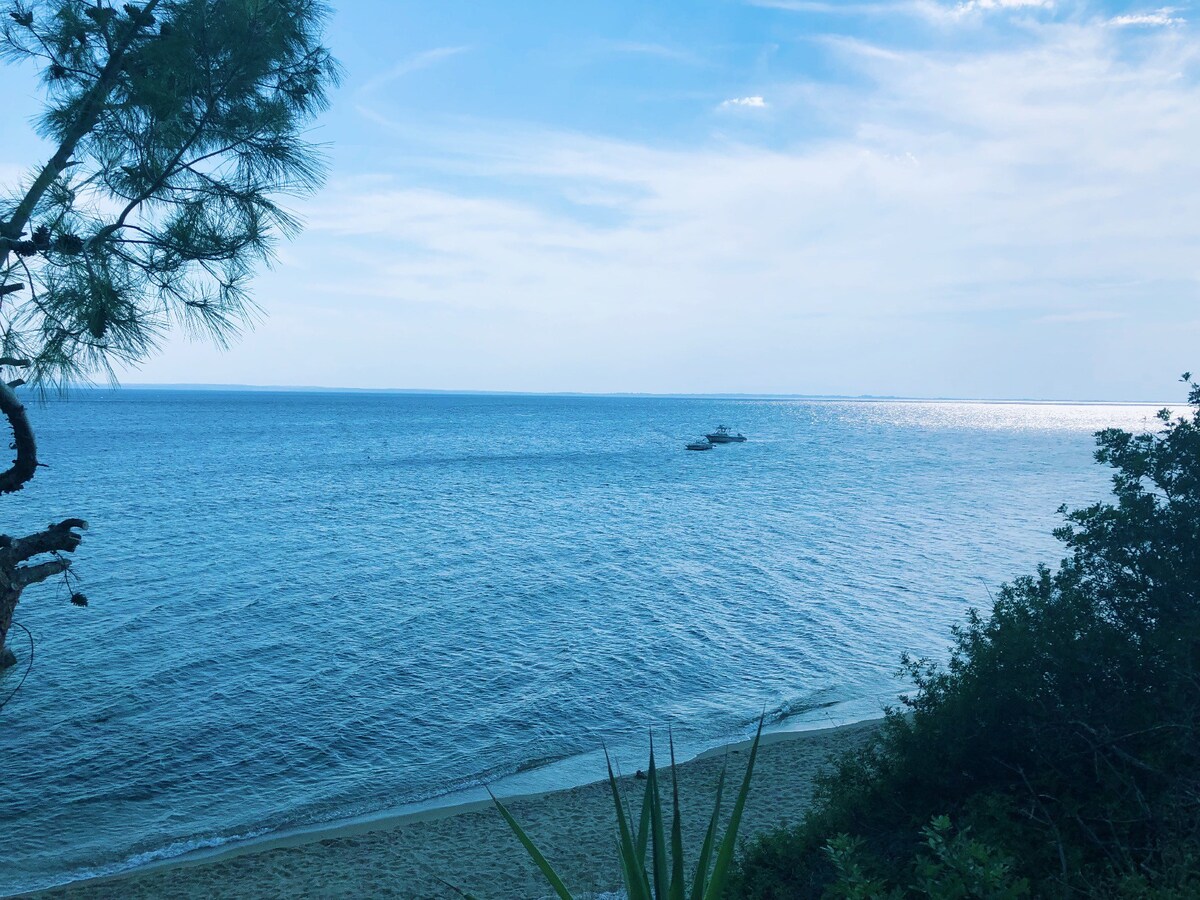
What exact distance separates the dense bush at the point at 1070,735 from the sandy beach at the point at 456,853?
3.61 meters

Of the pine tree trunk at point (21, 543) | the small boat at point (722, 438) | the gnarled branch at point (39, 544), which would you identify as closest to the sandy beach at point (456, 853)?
the pine tree trunk at point (21, 543)

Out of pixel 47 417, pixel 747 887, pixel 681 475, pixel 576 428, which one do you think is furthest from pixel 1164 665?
pixel 47 417

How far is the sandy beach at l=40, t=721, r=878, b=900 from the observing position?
10.9 metres

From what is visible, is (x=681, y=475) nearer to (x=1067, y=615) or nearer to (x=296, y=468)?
(x=296, y=468)

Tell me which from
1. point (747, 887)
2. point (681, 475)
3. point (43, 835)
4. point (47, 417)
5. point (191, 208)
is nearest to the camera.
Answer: point (191, 208)

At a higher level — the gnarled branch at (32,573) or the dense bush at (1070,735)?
the gnarled branch at (32,573)

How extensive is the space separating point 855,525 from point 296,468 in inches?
2039

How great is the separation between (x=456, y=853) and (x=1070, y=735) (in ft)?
29.4

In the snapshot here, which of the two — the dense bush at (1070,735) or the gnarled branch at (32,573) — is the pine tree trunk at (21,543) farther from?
the dense bush at (1070,735)

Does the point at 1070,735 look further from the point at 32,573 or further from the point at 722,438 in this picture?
the point at 722,438

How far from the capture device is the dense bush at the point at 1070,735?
6.15 metres

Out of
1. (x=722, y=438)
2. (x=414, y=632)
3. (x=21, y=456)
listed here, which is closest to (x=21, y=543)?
(x=21, y=456)

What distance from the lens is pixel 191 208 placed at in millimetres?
6633

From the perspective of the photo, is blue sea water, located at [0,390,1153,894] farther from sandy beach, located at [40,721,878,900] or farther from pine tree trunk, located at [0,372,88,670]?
sandy beach, located at [40,721,878,900]
